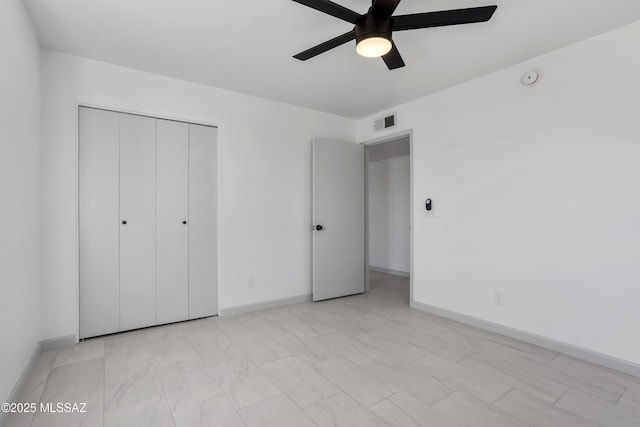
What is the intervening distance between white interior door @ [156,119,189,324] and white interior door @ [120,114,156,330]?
6 centimetres

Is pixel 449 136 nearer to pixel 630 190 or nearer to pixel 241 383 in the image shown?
pixel 630 190

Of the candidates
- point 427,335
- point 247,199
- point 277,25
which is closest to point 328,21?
point 277,25

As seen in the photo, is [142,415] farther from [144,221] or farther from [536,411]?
[536,411]

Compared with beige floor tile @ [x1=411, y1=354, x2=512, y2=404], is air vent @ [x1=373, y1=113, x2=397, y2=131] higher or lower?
higher

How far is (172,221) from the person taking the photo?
3.23m

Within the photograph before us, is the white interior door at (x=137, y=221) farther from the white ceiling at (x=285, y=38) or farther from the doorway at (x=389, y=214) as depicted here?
the doorway at (x=389, y=214)

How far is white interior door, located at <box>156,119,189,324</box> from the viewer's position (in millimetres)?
3162

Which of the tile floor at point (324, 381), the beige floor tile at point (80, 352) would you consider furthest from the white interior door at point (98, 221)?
the tile floor at point (324, 381)

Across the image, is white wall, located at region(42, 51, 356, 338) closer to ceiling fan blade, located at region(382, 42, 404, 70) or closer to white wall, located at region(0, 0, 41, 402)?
white wall, located at region(0, 0, 41, 402)

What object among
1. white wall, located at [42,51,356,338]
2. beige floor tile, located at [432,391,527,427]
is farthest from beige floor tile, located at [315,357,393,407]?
white wall, located at [42,51,356,338]

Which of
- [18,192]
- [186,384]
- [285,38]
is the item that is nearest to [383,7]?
[285,38]

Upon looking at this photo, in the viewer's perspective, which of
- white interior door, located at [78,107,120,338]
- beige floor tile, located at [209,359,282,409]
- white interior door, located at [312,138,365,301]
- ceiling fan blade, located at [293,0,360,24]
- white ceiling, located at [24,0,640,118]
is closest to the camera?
ceiling fan blade, located at [293,0,360,24]

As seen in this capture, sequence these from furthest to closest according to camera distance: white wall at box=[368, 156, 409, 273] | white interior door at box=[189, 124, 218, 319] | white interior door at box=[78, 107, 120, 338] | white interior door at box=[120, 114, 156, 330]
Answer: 1. white wall at box=[368, 156, 409, 273]
2. white interior door at box=[189, 124, 218, 319]
3. white interior door at box=[120, 114, 156, 330]
4. white interior door at box=[78, 107, 120, 338]

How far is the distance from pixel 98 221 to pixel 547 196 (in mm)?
4082
